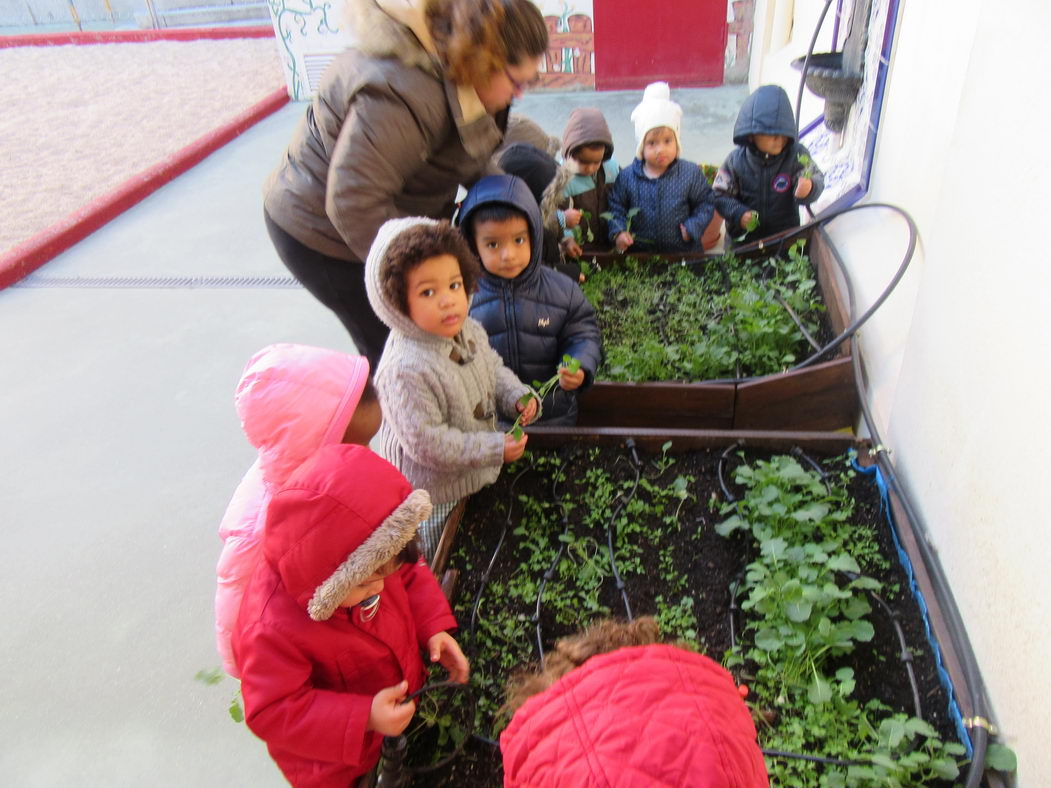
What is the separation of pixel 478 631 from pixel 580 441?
657 mm

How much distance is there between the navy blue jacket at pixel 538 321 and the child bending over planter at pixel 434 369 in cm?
32

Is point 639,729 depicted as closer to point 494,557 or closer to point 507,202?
point 494,557

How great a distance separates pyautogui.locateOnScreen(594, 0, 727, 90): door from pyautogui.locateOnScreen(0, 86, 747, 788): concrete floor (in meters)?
1.78

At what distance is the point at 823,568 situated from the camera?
1557mm

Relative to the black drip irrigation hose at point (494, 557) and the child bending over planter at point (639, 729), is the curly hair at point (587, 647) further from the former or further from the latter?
the black drip irrigation hose at point (494, 557)

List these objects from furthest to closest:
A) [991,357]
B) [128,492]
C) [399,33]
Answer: [128,492]
[399,33]
[991,357]

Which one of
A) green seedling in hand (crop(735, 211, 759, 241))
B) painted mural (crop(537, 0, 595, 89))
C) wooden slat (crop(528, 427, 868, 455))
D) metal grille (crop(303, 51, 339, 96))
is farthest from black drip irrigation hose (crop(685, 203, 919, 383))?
metal grille (crop(303, 51, 339, 96))

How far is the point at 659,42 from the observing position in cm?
643

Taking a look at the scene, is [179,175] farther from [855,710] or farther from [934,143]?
[855,710]

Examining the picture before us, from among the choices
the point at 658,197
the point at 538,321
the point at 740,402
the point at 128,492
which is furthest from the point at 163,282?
the point at 740,402

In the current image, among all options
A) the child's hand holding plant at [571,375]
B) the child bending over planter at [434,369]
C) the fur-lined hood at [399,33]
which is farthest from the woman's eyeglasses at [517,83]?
the child's hand holding plant at [571,375]

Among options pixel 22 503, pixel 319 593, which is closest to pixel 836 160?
pixel 319 593

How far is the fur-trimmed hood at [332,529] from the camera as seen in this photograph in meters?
1.06

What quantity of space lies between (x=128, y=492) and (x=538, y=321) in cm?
174
